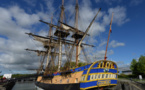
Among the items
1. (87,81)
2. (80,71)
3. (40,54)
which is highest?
(40,54)

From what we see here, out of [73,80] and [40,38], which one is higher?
[40,38]

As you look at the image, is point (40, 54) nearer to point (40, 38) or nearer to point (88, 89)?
point (40, 38)

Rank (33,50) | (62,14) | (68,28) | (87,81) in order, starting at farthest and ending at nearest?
(33,50)
(62,14)
(68,28)
(87,81)

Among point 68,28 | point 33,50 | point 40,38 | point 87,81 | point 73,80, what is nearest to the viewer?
point 87,81

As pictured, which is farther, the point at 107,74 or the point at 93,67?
the point at 107,74

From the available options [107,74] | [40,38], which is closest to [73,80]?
[107,74]

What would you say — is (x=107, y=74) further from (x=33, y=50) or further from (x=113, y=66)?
(x=33, y=50)

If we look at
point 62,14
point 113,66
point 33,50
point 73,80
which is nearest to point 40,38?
point 33,50

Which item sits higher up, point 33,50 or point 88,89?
point 33,50

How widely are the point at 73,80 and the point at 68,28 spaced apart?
16438mm

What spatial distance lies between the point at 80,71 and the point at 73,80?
1.74 m

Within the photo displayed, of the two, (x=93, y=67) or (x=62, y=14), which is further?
(x=62, y=14)

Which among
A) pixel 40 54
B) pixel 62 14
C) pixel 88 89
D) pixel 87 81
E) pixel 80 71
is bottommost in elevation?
pixel 88 89

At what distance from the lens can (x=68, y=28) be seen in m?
26.6
